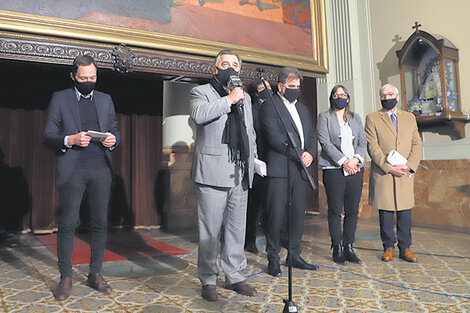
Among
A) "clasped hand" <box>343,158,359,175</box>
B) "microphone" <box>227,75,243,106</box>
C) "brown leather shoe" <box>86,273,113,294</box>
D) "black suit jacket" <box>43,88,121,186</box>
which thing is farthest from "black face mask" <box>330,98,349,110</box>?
"brown leather shoe" <box>86,273,113,294</box>

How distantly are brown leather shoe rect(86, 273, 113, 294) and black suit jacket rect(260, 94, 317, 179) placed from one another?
1.35 metres

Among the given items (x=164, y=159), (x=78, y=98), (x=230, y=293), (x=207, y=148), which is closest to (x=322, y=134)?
(x=207, y=148)

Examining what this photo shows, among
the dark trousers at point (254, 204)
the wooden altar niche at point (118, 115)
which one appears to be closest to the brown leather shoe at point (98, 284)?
the dark trousers at point (254, 204)

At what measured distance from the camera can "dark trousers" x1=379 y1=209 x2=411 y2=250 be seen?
3400mm

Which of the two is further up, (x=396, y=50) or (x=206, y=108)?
(x=396, y=50)

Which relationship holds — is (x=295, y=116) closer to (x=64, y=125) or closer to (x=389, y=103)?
(x=389, y=103)

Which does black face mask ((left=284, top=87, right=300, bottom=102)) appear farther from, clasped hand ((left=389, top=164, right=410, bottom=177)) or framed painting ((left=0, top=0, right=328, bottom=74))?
framed painting ((left=0, top=0, right=328, bottom=74))

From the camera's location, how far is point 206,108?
93.7 inches

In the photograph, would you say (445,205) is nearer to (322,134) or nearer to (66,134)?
(322,134)

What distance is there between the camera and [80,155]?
2.59 meters

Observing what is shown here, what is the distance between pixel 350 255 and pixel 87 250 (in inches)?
104

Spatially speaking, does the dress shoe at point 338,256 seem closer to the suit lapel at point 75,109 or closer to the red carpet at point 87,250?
the red carpet at point 87,250

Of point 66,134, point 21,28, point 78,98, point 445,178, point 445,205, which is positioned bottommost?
point 445,205

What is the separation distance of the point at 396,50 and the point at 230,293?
16.0ft
